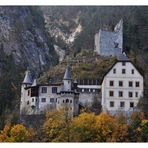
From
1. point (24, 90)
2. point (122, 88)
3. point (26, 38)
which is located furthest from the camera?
point (26, 38)

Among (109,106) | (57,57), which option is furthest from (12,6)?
(109,106)

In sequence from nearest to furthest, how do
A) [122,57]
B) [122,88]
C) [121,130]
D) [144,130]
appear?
[144,130], [121,130], [122,88], [122,57]

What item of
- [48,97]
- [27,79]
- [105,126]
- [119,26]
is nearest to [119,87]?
[105,126]

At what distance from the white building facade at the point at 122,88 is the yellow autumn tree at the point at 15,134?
1.91 metres

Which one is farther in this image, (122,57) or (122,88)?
(122,57)

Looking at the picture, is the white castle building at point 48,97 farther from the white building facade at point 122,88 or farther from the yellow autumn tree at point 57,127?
the white building facade at point 122,88

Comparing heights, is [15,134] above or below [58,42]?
below

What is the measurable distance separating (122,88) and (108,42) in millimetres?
1425

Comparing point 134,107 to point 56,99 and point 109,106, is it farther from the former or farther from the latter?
point 56,99

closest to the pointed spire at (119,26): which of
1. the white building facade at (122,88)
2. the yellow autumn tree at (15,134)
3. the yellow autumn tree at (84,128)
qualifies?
the white building facade at (122,88)

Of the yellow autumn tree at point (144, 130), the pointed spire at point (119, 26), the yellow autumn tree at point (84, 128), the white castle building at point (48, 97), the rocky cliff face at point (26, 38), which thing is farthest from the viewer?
the rocky cliff face at point (26, 38)

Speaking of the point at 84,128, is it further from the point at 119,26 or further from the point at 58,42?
the point at 58,42

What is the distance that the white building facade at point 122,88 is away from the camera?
16.5 m

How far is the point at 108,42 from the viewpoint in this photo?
1741 cm
